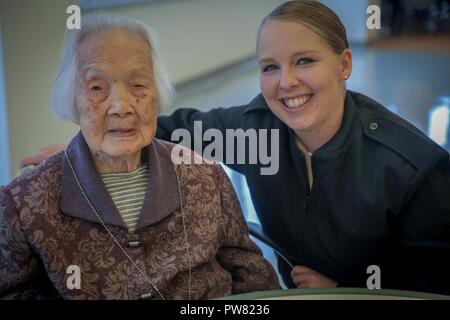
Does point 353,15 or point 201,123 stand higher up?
point 353,15

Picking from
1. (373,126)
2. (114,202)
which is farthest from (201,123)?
(373,126)

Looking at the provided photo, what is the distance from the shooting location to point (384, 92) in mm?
1142

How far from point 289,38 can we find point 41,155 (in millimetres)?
612

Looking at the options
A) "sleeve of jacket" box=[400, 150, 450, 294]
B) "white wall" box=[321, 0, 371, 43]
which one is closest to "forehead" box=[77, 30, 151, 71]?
"white wall" box=[321, 0, 371, 43]

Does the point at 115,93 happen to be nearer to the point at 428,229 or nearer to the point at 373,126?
the point at 373,126

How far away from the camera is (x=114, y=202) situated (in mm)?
1075

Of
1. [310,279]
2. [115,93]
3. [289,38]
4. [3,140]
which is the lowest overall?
[310,279]

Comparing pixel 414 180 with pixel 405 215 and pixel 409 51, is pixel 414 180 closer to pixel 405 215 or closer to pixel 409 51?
Answer: pixel 405 215

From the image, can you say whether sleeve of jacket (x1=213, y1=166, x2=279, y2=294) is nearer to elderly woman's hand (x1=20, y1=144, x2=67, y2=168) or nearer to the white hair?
the white hair

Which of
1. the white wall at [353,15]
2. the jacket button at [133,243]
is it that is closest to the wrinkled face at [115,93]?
the jacket button at [133,243]

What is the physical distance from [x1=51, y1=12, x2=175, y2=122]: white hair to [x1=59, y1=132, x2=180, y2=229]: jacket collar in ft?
0.25

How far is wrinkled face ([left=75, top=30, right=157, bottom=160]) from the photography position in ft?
3.29

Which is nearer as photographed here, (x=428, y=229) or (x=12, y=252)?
(x=12, y=252)

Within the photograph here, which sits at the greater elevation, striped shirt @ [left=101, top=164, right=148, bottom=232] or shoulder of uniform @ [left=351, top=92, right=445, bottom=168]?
shoulder of uniform @ [left=351, top=92, right=445, bottom=168]
